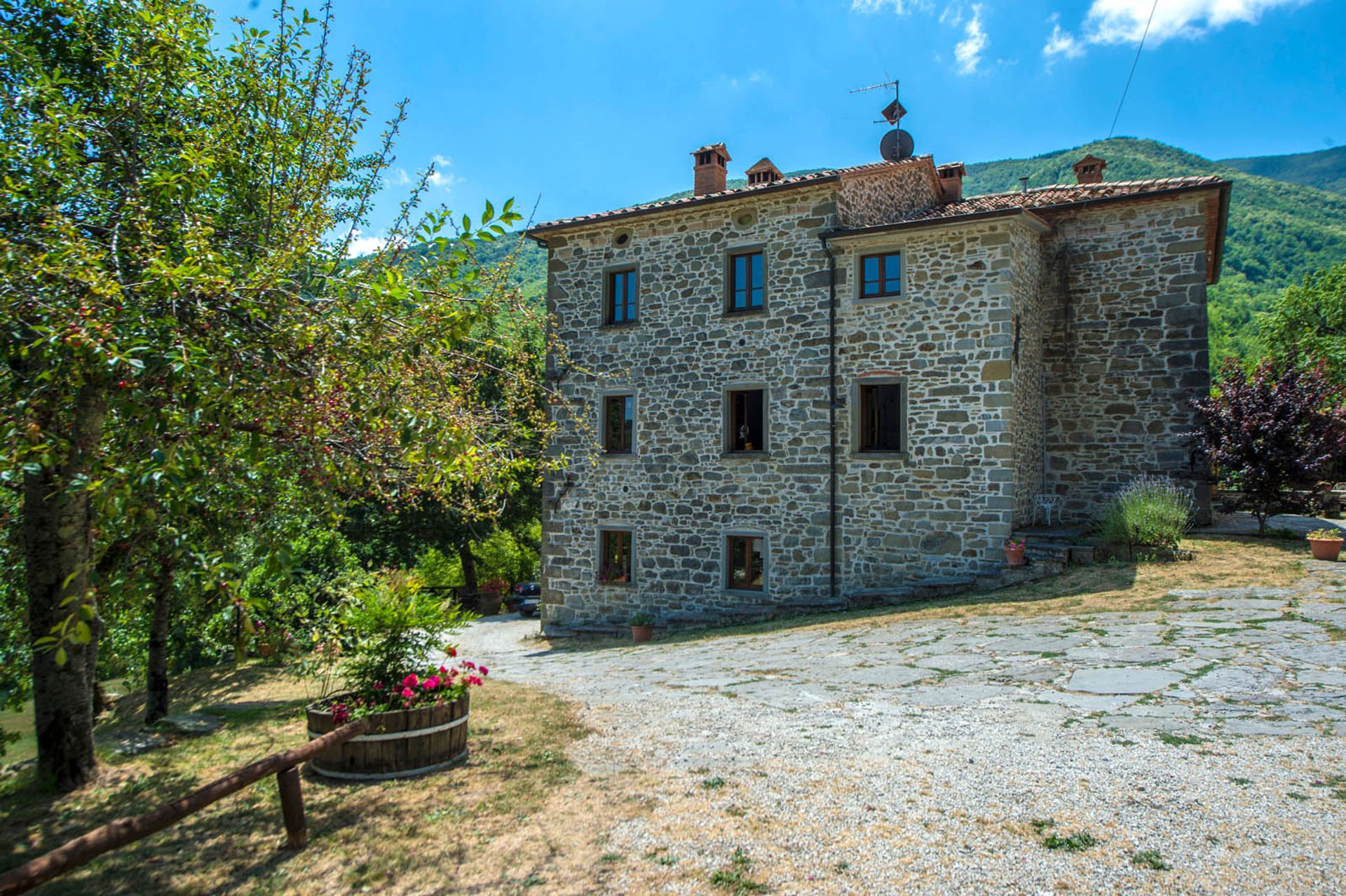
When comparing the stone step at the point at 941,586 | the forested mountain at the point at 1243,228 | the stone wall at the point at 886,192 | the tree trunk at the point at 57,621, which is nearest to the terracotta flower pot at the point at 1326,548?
the stone step at the point at 941,586

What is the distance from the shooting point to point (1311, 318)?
33781mm

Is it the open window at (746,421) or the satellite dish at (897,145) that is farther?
the satellite dish at (897,145)

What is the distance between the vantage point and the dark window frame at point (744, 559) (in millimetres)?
15375

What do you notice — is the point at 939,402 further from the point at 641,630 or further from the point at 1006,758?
the point at 1006,758

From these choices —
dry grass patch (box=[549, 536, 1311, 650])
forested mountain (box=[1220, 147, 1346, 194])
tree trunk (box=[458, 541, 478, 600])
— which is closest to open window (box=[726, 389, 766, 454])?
dry grass patch (box=[549, 536, 1311, 650])

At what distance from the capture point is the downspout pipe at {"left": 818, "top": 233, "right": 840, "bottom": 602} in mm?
14734

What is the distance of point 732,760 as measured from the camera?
19.1 feet

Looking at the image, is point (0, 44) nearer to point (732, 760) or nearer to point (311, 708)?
point (311, 708)

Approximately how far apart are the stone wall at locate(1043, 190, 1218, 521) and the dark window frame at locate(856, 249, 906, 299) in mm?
3389

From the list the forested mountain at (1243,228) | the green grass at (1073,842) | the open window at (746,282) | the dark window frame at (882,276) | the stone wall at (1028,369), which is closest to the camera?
the green grass at (1073,842)

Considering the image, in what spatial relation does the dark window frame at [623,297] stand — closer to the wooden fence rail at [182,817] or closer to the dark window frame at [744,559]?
the dark window frame at [744,559]

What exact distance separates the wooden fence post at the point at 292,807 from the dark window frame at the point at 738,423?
455 inches

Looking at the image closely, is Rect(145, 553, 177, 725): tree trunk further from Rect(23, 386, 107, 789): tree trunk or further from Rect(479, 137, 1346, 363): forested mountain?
Rect(479, 137, 1346, 363): forested mountain

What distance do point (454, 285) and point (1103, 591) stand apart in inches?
373
